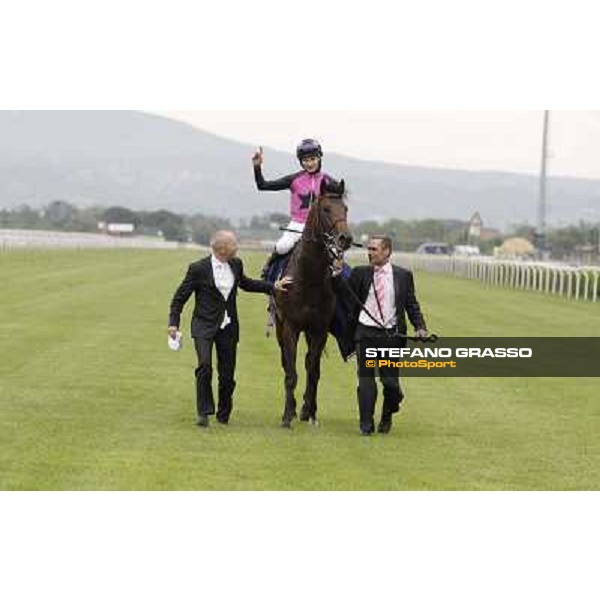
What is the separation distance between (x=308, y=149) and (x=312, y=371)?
7.01 ft

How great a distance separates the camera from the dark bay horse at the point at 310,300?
13.6m

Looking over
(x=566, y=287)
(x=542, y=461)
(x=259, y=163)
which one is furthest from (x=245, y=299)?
(x=542, y=461)

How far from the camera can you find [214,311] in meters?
14.0

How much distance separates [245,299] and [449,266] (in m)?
35.9

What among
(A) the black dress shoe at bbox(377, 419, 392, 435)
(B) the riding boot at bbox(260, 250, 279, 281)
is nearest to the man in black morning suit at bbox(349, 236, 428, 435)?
(A) the black dress shoe at bbox(377, 419, 392, 435)

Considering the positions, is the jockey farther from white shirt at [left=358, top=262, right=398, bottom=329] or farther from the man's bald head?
white shirt at [left=358, top=262, right=398, bottom=329]

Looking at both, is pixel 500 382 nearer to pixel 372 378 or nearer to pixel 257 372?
pixel 257 372

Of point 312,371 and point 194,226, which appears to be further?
point 194,226

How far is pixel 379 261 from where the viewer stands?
13.6 metres

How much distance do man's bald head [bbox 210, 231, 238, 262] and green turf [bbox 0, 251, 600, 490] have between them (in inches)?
60.7

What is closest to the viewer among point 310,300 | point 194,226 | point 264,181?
point 310,300

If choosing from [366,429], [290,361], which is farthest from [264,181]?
[366,429]

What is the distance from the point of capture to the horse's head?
520 inches

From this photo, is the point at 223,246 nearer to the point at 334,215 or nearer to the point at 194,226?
the point at 334,215
